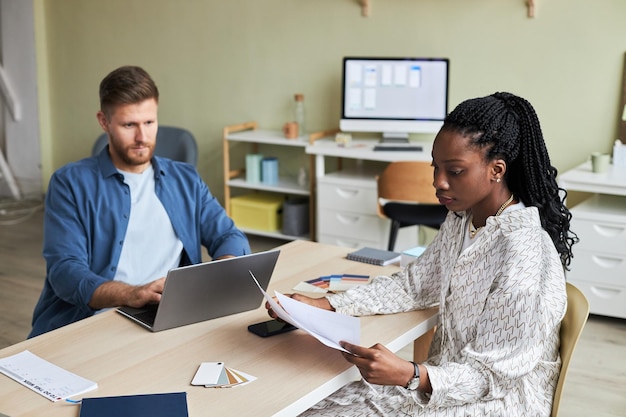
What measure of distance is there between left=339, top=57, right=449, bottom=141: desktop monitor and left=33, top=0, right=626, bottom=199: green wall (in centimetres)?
15

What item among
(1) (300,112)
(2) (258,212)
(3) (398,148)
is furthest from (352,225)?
(1) (300,112)

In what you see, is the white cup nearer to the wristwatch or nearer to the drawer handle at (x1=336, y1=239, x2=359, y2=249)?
the drawer handle at (x1=336, y1=239, x2=359, y2=249)

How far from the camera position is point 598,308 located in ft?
11.9

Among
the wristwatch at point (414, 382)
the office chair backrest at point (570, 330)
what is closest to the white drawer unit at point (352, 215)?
the office chair backrest at point (570, 330)

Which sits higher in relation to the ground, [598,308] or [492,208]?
[492,208]

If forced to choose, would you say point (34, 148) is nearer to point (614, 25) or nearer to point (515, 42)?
point (515, 42)

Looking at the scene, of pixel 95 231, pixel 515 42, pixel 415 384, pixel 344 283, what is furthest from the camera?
pixel 515 42

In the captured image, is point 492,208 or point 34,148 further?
point 34,148

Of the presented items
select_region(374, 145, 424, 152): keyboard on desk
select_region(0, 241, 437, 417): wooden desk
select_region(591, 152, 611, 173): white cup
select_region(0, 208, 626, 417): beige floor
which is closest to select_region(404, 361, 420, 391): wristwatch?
select_region(0, 241, 437, 417): wooden desk

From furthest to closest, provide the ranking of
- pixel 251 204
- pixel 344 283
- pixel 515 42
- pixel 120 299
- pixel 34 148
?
pixel 34 148
pixel 251 204
pixel 515 42
pixel 344 283
pixel 120 299

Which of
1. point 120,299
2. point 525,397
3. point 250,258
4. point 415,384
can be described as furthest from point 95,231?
point 525,397

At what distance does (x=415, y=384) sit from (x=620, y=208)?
253cm

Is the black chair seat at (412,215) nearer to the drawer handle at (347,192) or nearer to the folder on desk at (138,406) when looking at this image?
the drawer handle at (347,192)

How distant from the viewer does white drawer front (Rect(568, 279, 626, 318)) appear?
359 cm
